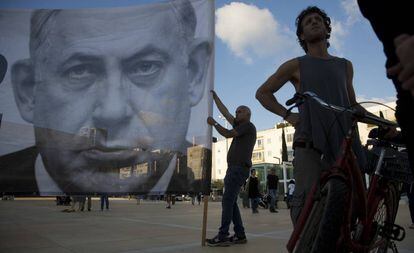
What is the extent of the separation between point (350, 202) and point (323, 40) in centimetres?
131

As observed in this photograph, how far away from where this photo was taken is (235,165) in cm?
518

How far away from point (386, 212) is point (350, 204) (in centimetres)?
94

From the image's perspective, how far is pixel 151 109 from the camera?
199 inches

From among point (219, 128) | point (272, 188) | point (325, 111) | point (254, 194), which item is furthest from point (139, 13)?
point (272, 188)

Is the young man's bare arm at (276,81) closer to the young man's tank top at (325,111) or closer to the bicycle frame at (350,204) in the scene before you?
the young man's tank top at (325,111)

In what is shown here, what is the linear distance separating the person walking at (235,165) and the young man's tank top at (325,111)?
8.05 feet

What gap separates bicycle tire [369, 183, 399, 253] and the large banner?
101 inches

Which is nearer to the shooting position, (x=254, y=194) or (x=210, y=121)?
(x=210, y=121)

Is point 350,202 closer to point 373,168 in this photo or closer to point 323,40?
point 373,168

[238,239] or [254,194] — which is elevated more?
[254,194]

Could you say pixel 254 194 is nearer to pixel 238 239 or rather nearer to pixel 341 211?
pixel 238 239

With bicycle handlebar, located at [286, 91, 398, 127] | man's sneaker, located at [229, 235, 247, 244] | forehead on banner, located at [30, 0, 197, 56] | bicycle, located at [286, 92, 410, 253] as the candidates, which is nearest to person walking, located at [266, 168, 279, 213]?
man's sneaker, located at [229, 235, 247, 244]

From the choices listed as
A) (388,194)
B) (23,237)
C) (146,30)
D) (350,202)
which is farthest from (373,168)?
(23,237)

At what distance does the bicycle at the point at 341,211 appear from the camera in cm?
204
